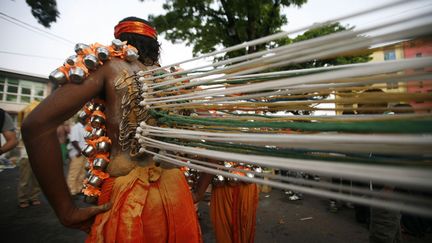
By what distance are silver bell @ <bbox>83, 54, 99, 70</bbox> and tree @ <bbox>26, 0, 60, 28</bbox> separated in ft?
18.0

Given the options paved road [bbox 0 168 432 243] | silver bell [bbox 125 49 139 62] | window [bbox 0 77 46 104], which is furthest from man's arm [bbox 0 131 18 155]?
window [bbox 0 77 46 104]

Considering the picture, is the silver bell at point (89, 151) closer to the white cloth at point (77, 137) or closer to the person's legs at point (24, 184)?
the white cloth at point (77, 137)

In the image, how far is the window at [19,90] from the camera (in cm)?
1980

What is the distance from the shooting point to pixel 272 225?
4.00m

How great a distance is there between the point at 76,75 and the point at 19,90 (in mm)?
25864

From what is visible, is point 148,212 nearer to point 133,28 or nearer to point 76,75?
point 76,75

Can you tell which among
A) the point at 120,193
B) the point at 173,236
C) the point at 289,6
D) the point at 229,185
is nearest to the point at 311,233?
the point at 229,185

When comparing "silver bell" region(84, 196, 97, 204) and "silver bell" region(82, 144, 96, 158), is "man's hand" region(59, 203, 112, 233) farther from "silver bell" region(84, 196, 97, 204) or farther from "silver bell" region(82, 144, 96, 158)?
"silver bell" region(82, 144, 96, 158)

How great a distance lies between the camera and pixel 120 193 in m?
1.17

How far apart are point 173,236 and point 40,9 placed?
6222mm

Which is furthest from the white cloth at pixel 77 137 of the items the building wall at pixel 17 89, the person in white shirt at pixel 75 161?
the building wall at pixel 17 89

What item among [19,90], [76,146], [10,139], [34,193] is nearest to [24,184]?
[34,193]

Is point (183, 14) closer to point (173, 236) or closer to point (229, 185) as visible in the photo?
point (229, 185)

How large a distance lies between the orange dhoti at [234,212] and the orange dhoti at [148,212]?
1051 mm
